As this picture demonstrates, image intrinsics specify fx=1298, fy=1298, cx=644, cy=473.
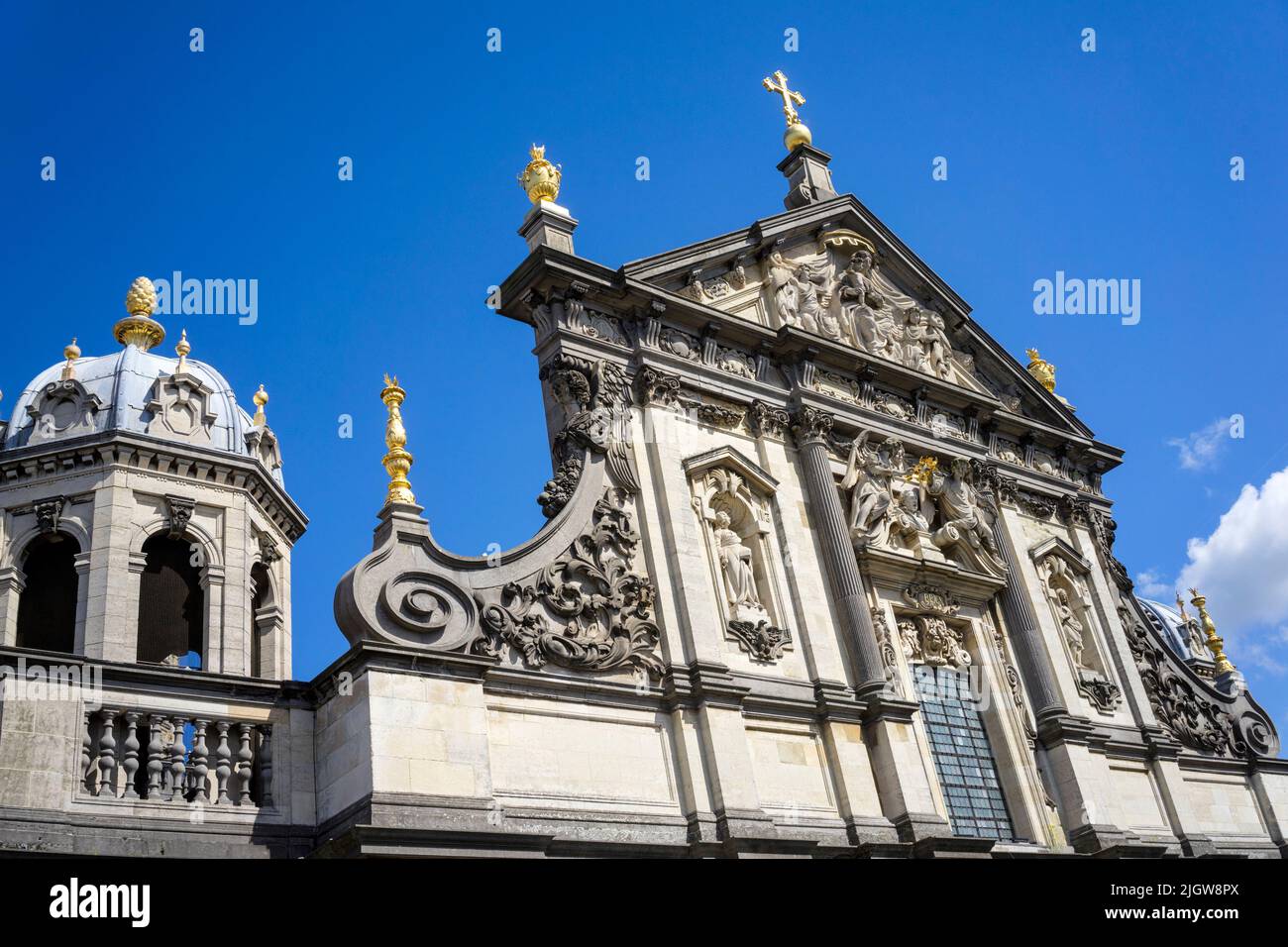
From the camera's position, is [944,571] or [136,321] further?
[136,321]

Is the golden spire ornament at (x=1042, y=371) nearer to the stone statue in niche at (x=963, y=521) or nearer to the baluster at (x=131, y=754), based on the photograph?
the stone statue in niche at (x=963, y=521)

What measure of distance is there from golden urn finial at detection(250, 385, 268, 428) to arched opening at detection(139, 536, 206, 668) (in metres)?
3.55

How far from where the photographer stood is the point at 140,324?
28000 millimetres

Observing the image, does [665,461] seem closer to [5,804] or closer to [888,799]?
[888,799]

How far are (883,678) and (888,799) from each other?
1749 mm

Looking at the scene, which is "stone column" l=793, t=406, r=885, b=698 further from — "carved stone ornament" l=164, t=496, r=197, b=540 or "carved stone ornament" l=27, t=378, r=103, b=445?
"carved stone ornament" l=27, t=378, r=103, b=445

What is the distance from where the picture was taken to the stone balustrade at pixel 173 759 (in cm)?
1255

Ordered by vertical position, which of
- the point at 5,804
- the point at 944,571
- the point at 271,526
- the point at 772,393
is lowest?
the point at 5,804

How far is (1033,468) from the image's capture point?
2539 centimetres

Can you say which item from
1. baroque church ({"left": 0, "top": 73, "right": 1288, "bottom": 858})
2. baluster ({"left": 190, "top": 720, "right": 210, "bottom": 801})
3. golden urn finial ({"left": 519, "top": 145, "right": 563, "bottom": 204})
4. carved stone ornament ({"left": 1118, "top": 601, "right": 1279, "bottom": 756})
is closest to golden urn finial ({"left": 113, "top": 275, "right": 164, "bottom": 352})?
baroque church ({"left": 0, "top": 73, "right": 1288, "bottom": 858})

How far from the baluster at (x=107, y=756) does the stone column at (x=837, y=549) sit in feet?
33.1

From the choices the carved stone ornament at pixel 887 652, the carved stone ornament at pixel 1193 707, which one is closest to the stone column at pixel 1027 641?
the carved stone ornament at pixel 887 652

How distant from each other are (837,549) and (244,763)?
31.4 ft
